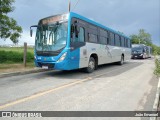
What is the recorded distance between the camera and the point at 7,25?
44.4 feet

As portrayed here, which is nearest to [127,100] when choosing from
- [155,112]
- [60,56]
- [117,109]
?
[117,109]

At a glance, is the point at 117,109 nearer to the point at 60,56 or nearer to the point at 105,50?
the point at 60,56

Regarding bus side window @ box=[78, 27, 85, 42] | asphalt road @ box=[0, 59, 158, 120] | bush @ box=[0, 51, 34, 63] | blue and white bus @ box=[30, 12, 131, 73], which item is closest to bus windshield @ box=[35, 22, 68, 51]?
blue and white bus @ box=[30, 12, 131, 73]

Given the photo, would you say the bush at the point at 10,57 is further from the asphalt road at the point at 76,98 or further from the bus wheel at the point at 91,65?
the asphalt road at the point at 76,98

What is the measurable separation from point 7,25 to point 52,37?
3.97 metres

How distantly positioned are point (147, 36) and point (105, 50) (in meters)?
93.1

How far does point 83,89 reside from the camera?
8188 millimetres

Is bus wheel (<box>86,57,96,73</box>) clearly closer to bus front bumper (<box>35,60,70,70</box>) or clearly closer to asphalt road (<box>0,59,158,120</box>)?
bus front bumper (<box>35,60,70,70</box>)

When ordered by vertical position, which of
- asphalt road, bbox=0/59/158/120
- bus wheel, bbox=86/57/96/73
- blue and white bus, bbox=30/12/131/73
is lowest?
asphalt road, bbox=0/59/158/120

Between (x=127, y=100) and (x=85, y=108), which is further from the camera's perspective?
(x=127, y=100)

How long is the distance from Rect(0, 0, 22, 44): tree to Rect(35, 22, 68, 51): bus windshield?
8.12 ft

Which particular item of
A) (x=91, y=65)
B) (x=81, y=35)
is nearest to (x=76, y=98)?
(x=81, y=35)

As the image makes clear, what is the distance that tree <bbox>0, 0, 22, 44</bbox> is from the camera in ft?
43.5

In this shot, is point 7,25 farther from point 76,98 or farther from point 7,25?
point 76,98
